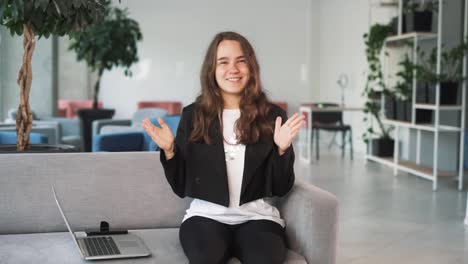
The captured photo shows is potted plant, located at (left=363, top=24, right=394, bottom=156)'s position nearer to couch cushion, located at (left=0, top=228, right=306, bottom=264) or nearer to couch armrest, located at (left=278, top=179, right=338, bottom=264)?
couch armrest, located at (left=278, top=179, right=338, bottom=264)

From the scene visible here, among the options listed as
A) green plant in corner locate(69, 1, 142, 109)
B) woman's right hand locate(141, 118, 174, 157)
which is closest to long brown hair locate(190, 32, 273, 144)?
woman's right hand locate(141, 118, 174, 157)

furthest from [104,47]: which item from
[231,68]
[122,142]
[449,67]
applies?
[231,68]

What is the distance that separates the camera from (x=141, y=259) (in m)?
2.39

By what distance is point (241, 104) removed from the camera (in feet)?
9.23

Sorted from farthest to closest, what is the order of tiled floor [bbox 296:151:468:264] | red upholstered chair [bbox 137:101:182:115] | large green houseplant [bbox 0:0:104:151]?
red upholstered chair [bbox 137:101:182:115] → tiled floor [bbox 296:151:468:264] → large green houseplant [bbox 0:0:104:151]

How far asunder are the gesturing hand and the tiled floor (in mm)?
1694

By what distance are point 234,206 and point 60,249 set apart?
0.70 m

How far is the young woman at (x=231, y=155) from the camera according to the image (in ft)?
A: 8.31

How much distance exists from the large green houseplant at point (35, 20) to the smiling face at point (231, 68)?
114 centimetres

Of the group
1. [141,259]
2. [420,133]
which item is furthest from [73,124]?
[141,259]

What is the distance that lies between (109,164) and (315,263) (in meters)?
1.04

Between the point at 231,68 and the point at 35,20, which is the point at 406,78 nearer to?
the point at 35,20

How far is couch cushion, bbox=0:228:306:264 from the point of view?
2369 millimetres

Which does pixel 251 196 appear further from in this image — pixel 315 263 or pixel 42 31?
pixel 42 31
